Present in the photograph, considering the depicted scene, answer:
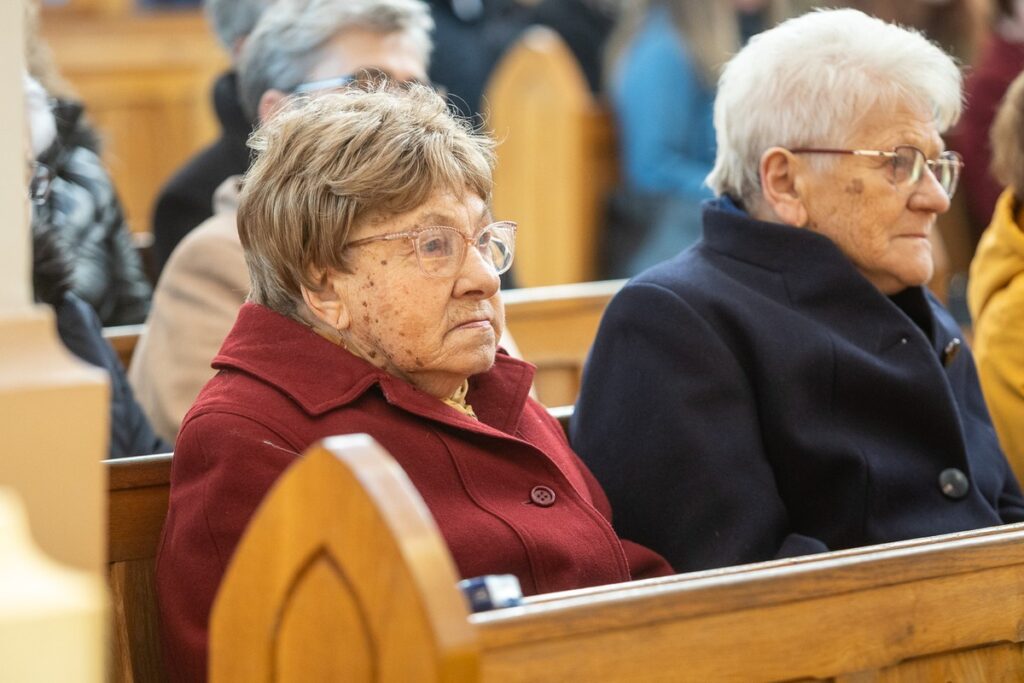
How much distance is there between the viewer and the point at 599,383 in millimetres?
2588

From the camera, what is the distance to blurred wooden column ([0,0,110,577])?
4.49ft

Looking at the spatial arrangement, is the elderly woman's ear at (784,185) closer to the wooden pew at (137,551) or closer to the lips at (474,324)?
the lips at (474,324)

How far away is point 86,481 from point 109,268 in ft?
7.60

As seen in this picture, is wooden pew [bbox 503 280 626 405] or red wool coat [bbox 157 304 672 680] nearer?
red wool coat [bbox 157 304 672 680]

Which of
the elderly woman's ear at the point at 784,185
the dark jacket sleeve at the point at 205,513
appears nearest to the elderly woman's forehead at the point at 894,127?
the elderly woman's ear at the point at 784,185

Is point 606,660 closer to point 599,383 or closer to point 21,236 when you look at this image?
point 21,236

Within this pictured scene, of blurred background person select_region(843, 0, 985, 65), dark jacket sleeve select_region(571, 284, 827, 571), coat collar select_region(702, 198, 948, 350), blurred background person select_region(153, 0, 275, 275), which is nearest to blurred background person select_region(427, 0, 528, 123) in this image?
blurred background person select_region(843, 0, 985, 65)

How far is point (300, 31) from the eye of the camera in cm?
324

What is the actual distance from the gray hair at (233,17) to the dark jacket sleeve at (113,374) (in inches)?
51.3

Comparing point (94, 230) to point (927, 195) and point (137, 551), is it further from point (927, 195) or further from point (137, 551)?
point (927, 195)

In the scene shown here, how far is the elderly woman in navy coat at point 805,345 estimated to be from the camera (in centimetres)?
249

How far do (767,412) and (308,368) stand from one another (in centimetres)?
84

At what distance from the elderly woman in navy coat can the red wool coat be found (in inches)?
10.4

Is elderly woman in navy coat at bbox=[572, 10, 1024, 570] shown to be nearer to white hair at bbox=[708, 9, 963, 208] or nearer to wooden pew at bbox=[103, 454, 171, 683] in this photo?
white hair at bbox=[708, 9, 963, 208]
